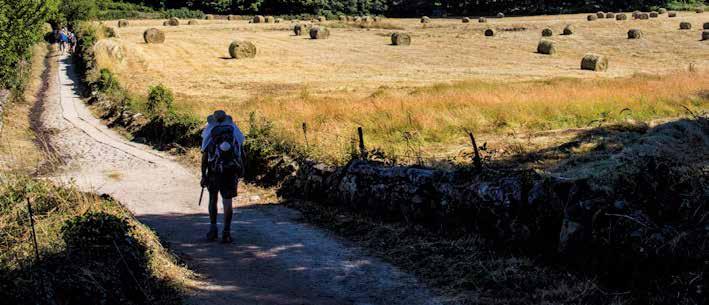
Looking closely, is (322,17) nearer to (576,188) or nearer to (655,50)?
(655,50)

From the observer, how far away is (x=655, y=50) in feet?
141

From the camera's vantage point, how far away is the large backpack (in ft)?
33.7

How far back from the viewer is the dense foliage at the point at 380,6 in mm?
85875

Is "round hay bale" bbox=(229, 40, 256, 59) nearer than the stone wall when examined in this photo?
No

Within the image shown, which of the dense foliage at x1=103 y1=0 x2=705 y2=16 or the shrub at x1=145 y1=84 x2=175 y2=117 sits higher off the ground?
the dense foliage at x1=103 y1=0 x2=705 y2=16

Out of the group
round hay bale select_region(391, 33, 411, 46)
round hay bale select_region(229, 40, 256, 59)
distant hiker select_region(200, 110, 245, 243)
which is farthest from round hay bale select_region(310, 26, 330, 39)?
distant hiker select_region(200, 110, 245, 243)

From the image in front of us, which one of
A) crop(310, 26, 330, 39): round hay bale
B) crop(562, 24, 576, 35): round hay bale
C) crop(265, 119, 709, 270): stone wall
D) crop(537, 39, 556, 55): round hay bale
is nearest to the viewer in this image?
crop(265, 119, 709, 270): stone wall

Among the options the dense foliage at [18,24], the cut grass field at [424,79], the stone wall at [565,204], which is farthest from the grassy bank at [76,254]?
the dense foliage at [18,24]

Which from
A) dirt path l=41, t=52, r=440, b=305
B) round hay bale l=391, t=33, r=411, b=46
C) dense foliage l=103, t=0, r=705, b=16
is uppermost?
dense foliage l=103, t=0, r=705, b=16

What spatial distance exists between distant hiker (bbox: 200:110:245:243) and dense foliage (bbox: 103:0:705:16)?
7940cm

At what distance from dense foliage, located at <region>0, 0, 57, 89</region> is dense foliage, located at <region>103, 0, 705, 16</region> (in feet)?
218

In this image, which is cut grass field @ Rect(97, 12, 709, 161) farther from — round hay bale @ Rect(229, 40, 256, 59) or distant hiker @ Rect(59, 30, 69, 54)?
distant hiker @ Rect(59, 30, 69, 54)

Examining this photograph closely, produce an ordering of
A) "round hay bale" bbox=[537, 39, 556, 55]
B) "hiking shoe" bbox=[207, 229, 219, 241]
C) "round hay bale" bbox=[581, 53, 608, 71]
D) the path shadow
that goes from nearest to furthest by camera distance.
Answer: the path shadow
"hiking shoe" bbox=[207, 229, 219, 241]
"round hay bale" bbox=[581, 53, 608, 71]
"round hay bale" bbox=[537, 39, 556, 55]

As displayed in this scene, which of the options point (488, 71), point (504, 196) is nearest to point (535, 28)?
point (488, 71)
